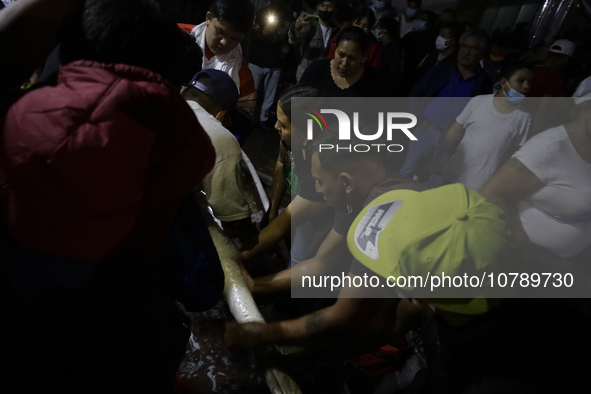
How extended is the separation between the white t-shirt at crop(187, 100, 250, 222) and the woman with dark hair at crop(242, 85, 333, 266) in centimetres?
35

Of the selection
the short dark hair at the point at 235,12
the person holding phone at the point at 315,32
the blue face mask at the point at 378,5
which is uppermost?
the short dark hair at the point at 235,12

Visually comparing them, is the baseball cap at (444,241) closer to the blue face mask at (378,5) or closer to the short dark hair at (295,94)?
the short dark hair at (295,94)

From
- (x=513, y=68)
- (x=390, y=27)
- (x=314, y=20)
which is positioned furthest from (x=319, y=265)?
(x=314, y=20)

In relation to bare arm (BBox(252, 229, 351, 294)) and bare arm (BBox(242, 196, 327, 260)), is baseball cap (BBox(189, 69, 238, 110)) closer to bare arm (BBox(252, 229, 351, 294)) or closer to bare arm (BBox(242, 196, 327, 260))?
bare arm (BBox(242, 196, 327, 260))

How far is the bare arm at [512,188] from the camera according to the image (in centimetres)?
181

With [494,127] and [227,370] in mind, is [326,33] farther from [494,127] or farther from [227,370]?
[227,370]

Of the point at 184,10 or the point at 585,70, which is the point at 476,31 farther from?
the point at 184,10

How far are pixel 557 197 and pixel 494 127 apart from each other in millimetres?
852

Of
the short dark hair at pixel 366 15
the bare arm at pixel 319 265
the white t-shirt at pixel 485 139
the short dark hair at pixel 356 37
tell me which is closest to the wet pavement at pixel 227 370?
the bare arm at pixel 319 265

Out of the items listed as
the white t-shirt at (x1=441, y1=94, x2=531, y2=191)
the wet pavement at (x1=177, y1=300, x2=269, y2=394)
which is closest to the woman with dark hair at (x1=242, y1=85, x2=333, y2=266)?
the wet pavement at (x1=177, y1=300, x2=269, y2=394)

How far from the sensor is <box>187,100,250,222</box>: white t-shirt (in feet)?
5.56

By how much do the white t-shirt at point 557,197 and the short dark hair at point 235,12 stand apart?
1.78 meters

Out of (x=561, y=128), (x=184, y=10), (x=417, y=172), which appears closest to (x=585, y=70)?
(x=417, y=172)

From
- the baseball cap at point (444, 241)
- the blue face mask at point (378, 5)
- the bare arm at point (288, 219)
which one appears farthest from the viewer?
the blue face mask at point (378, 5)
